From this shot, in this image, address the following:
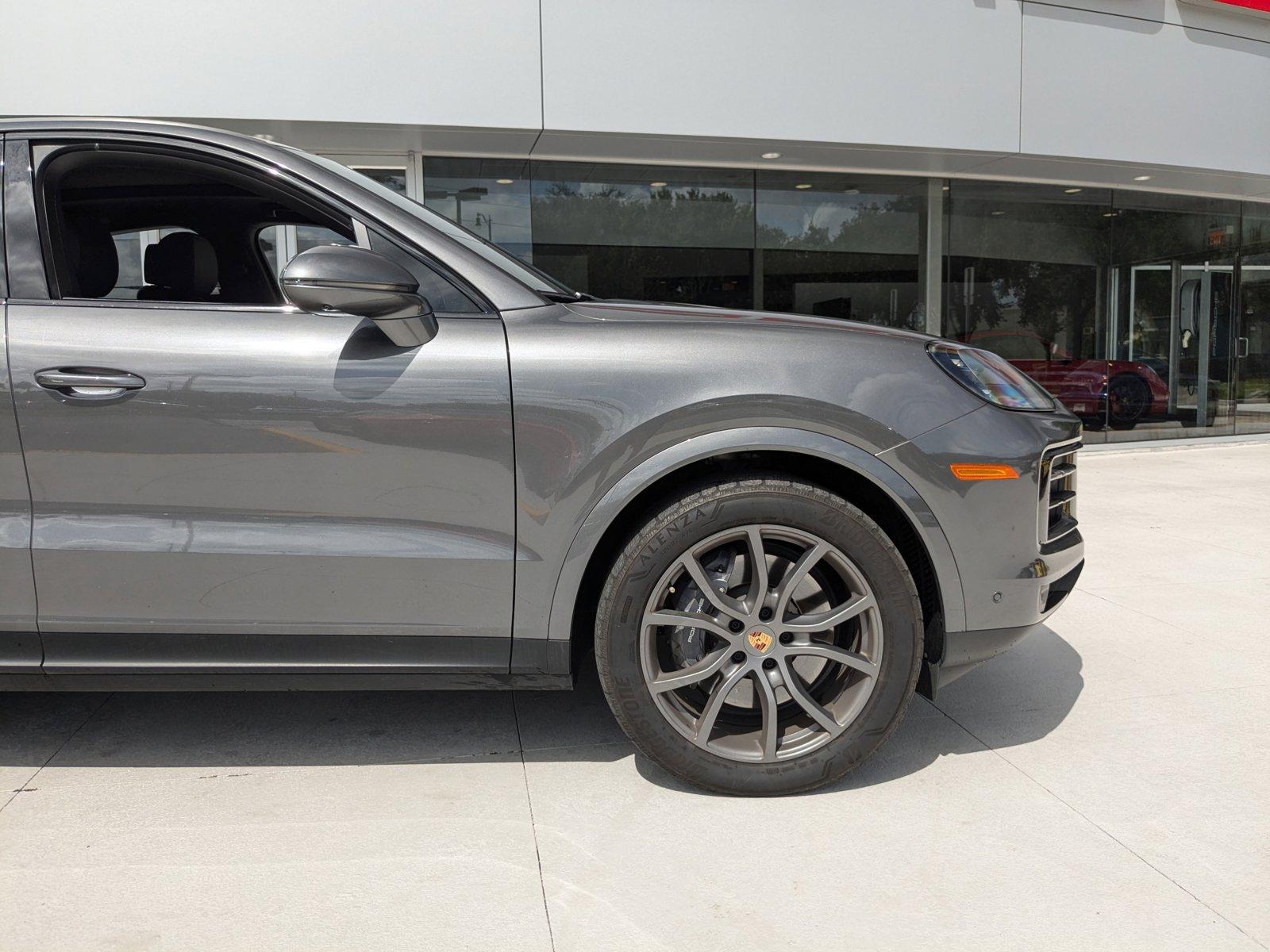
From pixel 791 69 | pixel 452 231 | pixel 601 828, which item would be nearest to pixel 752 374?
pixel 452 231

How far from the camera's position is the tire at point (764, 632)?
96.4 inches

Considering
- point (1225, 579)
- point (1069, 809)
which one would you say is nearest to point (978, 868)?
point (1069, 809)

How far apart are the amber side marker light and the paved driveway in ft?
2.79

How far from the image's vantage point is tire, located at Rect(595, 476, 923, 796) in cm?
245

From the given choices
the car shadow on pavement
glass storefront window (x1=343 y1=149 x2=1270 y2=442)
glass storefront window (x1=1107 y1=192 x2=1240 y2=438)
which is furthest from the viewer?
glass storefront window (x1=1107 y1=192 x2=1240 y2=438)

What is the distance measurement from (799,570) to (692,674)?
1.23ft

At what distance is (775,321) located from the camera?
103 inches

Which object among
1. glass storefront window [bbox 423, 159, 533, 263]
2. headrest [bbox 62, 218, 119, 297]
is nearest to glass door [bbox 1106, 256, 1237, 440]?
glass storefront window [bbox 423, 159, 533, 263]

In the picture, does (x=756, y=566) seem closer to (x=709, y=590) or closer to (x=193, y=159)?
(x=709, y=590)

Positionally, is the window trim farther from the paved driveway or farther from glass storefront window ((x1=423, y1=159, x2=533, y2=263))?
glass storefront window ((x1=423, y1=159, x2=533, y2=263))

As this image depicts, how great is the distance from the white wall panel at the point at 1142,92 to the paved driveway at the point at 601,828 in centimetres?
734

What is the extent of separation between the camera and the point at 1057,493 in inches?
111

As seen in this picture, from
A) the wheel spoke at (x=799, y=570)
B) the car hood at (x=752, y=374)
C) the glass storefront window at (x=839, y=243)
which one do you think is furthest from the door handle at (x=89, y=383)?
the glass storefront window at (x=839, y=243)

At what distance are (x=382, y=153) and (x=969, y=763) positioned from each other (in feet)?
26.5
